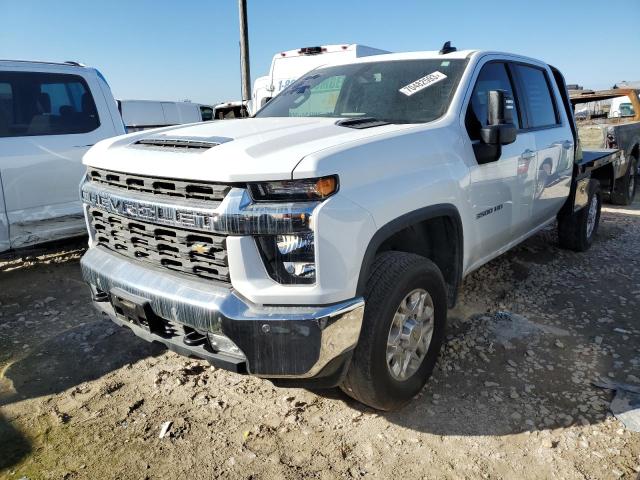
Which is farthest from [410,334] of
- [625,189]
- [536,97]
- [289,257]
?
[625,189]

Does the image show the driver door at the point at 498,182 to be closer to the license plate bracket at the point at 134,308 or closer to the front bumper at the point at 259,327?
the front bumper at the point at 259,327

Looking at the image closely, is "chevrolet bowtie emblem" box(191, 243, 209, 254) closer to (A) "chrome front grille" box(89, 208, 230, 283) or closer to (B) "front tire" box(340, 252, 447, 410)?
(A) "chrome front grille" box(89, 208, 230, 283)

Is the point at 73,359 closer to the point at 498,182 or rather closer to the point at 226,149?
the point at 226,149

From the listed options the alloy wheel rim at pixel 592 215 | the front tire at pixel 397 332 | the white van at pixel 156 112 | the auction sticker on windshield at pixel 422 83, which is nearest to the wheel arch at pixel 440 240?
the front tire at pixel 397 332

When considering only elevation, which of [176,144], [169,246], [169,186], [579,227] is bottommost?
[579,227]

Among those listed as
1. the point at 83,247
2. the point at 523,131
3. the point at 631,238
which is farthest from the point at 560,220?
the point at 83,247

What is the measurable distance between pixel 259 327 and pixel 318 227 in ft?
1.60

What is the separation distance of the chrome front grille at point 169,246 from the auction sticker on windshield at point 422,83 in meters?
1.74

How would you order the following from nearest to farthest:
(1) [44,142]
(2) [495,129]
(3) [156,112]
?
(2) [495,129] < (1) [44,142] < (3) [156,112]

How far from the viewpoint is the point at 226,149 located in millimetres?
2236

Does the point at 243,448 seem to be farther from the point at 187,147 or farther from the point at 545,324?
the point at 545,324

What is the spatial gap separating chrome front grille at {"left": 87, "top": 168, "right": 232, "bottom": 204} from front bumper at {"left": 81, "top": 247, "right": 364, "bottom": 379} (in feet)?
1.30

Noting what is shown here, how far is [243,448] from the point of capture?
248 cm

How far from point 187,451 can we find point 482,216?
2.21m
